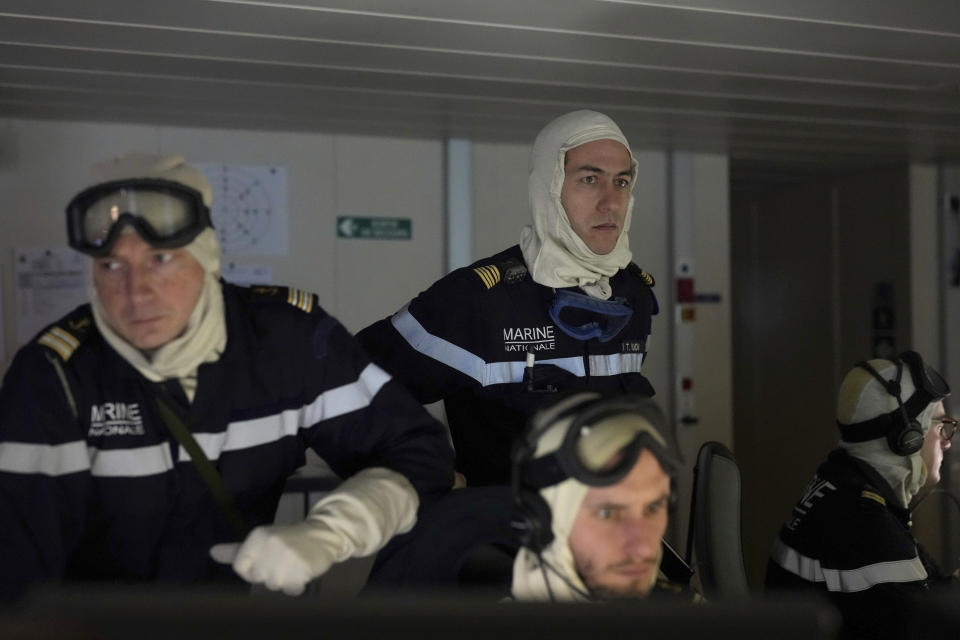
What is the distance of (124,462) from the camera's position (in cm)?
157

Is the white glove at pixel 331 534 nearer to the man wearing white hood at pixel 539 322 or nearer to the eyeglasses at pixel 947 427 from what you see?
the man wearing white hood at pixel 539 322

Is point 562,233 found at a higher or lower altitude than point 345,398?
higher

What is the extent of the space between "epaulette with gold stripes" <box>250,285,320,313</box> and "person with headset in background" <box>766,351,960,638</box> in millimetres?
1428

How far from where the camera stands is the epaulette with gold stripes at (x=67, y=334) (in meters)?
1.55

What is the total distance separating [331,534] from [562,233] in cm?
116

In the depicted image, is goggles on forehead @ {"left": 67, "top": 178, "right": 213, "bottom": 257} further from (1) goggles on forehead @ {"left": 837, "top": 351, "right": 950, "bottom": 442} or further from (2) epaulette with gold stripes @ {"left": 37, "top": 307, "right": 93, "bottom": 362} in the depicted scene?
(1) goggles on forehead @ {"left": 837, "top": 351, "right": 950, "bottom": 442}

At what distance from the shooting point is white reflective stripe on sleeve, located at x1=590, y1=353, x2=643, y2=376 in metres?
2.27

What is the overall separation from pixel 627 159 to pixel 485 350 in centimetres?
60

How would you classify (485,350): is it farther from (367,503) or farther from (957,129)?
(957,129)

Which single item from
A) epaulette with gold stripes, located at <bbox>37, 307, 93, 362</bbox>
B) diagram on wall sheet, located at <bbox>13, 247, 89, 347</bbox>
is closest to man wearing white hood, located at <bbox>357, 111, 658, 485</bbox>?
epaulette with gold stripes, located at <bbox>37, 307, 93, 362</bbox>

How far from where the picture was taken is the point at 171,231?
4.83 feet

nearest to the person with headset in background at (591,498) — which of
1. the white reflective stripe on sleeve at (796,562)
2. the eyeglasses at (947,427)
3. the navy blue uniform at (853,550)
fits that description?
the navy blue uniform at (853,550)

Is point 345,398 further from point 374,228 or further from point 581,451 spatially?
point 374,228

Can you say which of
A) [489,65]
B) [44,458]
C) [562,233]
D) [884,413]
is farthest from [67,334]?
[884,413]
